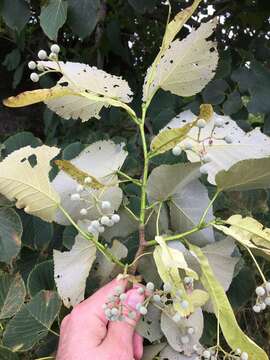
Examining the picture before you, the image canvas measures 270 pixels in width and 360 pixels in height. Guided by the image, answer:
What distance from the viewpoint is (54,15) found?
1.03 meters

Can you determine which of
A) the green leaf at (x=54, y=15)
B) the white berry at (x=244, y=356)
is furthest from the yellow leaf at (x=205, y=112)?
the green leaf at (x=54, y=15)

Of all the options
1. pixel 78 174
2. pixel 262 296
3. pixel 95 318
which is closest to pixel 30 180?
pixel 78 174

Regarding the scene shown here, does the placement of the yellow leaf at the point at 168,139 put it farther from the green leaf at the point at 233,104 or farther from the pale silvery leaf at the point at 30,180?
the green leaf at the point at 233,104

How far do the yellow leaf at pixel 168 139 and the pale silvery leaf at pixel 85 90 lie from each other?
0.29 feet

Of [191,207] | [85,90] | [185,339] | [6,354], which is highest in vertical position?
[85,90]

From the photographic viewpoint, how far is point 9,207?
30.2 inches

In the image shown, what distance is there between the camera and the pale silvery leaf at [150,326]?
1.94 feet

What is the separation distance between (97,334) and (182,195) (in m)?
0.18

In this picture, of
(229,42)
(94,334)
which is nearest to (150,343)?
(94,334)

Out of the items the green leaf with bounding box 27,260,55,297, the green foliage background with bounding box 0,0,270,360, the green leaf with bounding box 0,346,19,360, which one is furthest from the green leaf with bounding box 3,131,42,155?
the green leaf with bounding box 0,346,19,360

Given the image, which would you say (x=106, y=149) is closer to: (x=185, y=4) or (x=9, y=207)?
(x=9, y=207)

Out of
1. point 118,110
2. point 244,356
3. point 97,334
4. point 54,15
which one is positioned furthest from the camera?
point 118,110

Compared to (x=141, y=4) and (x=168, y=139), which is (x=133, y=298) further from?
(x=141, y=4)

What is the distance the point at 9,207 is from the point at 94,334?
0.90 feet
